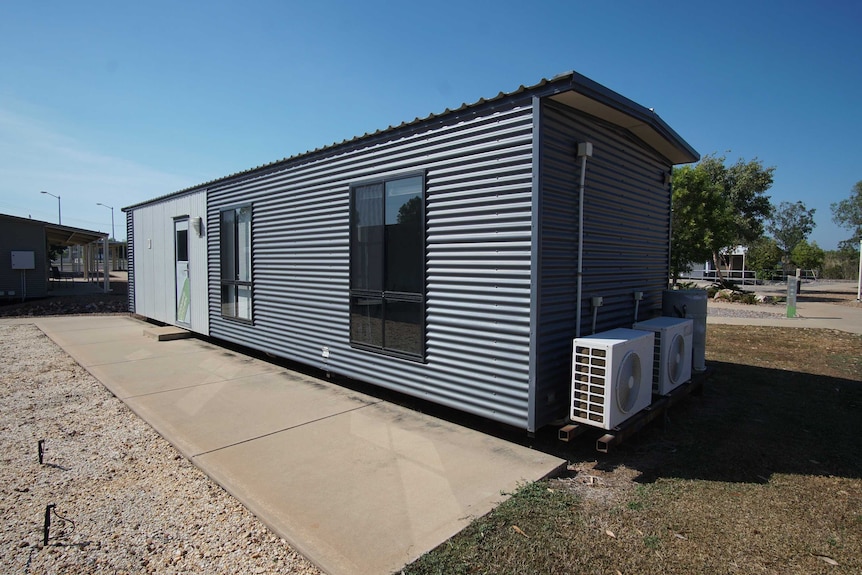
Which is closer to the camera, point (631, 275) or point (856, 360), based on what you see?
point (631, 275)

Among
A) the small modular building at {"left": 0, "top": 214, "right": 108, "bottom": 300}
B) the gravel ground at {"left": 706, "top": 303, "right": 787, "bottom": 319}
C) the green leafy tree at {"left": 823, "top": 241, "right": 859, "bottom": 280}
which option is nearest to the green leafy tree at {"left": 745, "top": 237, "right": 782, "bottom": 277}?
the gravel ground at {"left": 706, "top": 303, "right": 787, "bottom": 319}

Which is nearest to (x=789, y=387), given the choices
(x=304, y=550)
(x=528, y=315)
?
(x=528, y=315)

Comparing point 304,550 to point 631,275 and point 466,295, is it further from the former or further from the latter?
point 631,275

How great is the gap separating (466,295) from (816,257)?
53.0 meters

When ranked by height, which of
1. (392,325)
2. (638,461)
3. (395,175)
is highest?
(395,175)

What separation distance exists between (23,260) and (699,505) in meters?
22.3

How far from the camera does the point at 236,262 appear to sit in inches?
311

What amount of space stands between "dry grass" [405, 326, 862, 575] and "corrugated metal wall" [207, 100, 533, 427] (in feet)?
3.14

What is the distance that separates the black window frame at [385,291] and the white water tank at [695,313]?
315 cm

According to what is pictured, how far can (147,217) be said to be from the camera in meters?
11.3

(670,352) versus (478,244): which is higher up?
(478,244)

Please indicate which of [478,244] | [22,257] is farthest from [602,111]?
[22,257]

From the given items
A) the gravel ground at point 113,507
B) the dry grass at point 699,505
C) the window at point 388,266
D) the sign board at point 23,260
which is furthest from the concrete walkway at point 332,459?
the sign board at point 23,260

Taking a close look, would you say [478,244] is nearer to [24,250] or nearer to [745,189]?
[24,250]
